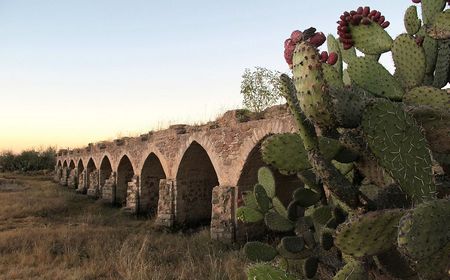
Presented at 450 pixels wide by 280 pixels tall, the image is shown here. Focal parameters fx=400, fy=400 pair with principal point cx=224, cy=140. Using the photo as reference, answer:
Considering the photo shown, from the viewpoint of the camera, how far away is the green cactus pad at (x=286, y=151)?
2.38 meters

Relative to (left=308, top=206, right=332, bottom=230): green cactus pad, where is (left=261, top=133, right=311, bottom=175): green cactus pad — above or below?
above

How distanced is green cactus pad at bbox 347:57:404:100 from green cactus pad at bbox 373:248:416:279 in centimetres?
96

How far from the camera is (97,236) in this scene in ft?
31.8

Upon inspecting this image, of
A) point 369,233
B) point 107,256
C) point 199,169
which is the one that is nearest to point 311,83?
point 369,233

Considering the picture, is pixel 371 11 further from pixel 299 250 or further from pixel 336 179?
pixel 299 250

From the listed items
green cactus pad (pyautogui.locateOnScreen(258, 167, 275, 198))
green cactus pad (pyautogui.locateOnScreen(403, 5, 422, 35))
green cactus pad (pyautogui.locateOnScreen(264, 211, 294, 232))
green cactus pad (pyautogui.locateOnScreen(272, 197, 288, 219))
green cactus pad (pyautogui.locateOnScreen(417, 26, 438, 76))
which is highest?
green cactus pad (pyautogui.locateOnScreen(403, 5, 422, 35))

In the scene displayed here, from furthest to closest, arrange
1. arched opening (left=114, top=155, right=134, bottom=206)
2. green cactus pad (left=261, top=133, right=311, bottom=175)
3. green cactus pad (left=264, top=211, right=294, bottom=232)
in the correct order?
arched opening (left=114, top=155, right=134, bottom=206), green cactus pad (left=264, top=211, right=294, bottom=232), green cactus pad (left=261, top=133, right=311, bottom=175)

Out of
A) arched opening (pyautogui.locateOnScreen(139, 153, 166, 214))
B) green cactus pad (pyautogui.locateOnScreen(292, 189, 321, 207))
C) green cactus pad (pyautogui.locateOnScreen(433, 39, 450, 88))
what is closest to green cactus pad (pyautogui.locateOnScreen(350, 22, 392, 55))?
green cactus pad (pyautogui.locateOnScreen(433, 39, 450, 88))

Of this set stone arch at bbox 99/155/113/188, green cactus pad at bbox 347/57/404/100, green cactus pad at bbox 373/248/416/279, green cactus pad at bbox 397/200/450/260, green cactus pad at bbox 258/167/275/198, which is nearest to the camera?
green cactus pad at bbox 397/200/450/260

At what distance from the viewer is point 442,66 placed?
2.67 meters

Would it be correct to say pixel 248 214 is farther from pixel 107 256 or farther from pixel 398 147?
pixel 107 256

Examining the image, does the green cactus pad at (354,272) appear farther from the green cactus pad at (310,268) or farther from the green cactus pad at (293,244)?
the green cactus pad at (293,244)

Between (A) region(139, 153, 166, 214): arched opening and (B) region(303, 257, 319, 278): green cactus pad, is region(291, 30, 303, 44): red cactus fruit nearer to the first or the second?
(B) region(303, 257, 319, 278): green cactus pad

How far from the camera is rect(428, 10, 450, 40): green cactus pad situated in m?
2.38
